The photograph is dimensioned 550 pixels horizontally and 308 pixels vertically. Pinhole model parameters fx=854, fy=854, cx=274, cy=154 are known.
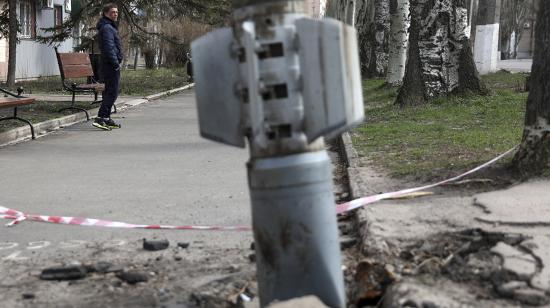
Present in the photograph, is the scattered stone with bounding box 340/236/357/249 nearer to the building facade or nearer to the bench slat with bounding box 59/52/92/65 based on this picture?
the bench slat with bounding box 59/52/92/65

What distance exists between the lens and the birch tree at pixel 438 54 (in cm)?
1552

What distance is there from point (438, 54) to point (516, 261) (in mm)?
11710

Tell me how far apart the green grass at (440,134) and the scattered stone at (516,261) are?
271 cm

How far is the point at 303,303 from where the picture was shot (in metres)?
3.56

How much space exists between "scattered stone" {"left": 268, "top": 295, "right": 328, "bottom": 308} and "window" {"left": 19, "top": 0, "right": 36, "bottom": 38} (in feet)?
99.9

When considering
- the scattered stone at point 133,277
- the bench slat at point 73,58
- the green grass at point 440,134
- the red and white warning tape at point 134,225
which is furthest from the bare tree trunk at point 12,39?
the scattered stone at point 133,277

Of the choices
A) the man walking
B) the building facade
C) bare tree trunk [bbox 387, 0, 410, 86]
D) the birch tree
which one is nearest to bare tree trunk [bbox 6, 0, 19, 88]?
the building facade

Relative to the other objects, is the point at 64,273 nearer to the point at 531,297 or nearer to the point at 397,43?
the point at 531,297

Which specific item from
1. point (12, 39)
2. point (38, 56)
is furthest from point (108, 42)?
point (38, 56)

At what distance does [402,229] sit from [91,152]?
6.69m

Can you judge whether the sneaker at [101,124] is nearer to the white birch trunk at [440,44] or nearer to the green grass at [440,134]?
the green grass at [440,134]

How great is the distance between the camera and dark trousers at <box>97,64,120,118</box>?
1402 centimetres

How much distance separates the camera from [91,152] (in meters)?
11.1

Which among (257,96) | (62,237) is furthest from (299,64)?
(62,237)
